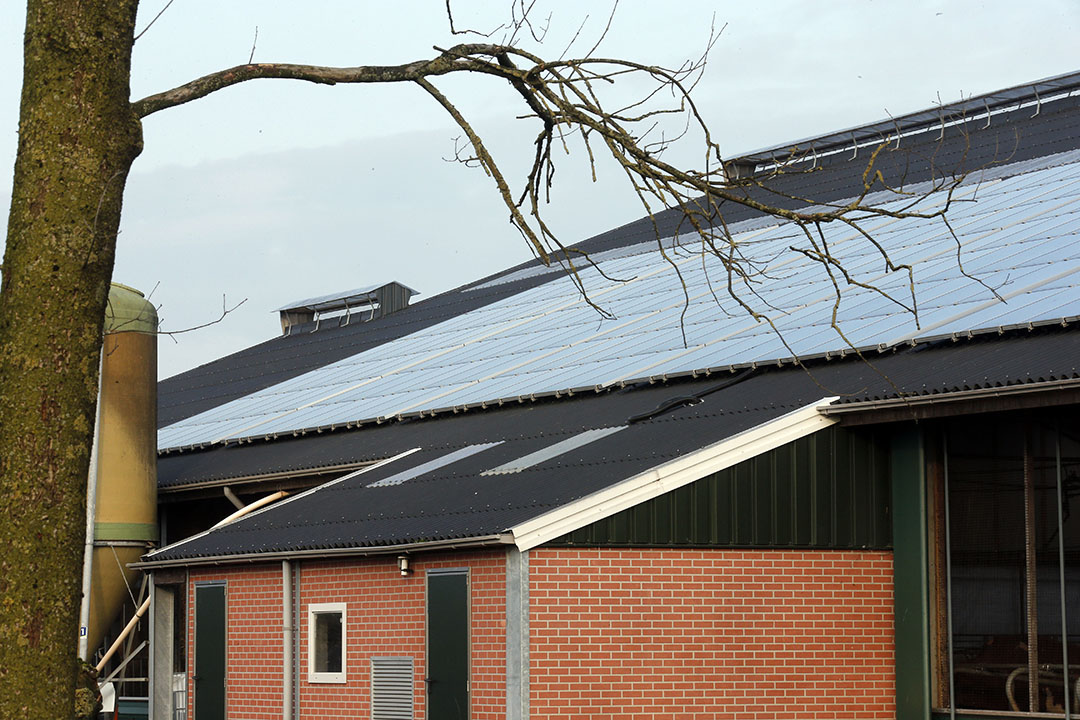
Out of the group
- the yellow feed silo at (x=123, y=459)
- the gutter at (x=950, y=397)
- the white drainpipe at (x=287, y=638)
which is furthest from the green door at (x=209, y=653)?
the gutter at (x=950, y=397)

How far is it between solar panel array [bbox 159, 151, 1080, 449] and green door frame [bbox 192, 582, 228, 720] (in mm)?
4634

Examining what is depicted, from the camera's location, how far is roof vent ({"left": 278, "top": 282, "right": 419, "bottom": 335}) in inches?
1471

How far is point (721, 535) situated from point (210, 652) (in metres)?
7.17

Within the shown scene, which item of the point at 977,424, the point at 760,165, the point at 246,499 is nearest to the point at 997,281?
the point at 977,424

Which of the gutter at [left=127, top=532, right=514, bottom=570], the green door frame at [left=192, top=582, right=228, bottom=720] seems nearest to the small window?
the gutter at [left=127, top=532, right=514, bottom=570]

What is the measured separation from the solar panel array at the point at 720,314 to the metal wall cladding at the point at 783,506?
141 centimetres

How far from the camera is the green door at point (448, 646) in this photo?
14664mm

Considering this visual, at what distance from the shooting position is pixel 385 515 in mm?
16688

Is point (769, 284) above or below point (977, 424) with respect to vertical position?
above

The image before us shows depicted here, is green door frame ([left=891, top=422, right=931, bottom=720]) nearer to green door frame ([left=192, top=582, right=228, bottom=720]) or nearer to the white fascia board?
the white fascia board

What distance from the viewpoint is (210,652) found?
61.3 feet

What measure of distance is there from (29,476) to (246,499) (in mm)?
16260

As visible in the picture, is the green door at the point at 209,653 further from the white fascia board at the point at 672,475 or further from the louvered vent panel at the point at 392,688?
the white fascia board at the point at 672,475

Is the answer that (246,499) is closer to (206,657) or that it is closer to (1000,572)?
(206,657)
